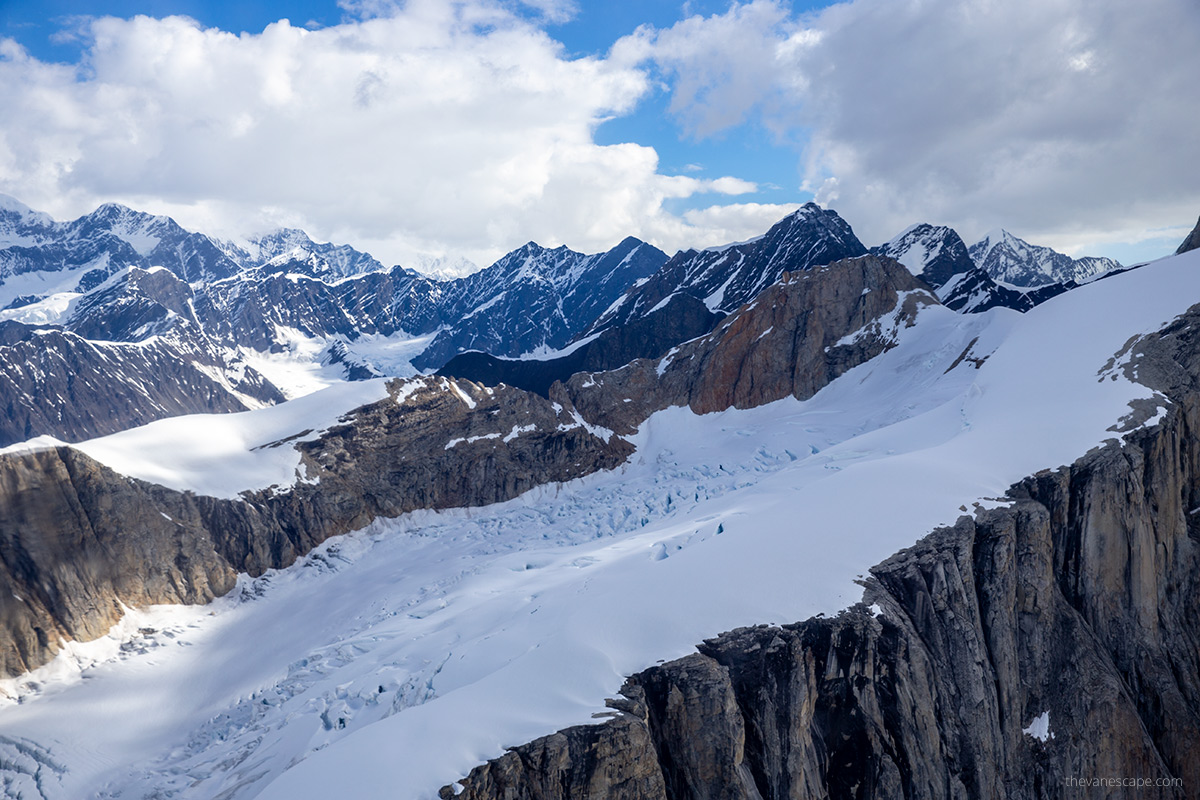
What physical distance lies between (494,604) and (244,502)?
4123 cm

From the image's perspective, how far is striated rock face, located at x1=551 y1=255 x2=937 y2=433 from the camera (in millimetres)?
95875

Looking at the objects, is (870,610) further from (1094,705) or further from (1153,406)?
(1153,406)

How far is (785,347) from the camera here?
3883 inches

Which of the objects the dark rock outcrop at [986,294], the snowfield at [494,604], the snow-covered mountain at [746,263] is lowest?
the snowfield at [494,604]

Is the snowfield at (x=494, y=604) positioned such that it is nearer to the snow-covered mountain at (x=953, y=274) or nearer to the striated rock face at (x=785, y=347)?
the striated rock face at (x=785, y=347)

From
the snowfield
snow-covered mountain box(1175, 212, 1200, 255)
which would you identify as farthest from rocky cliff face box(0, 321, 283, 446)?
snow-covered mountain box(1175, 212, 1200, 255)

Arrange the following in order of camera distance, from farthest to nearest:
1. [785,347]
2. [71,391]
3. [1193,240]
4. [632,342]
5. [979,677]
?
[71,391], [632,342], [785,347], [1193,240], [979,677]

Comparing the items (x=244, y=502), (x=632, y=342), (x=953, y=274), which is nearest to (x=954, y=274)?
(x=953, y=274)

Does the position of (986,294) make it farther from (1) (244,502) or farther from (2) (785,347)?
(1) (244,502)

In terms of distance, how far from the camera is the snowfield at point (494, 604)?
75.0 ft

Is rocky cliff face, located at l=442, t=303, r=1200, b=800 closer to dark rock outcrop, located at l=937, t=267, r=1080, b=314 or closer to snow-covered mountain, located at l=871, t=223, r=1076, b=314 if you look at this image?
snow-covered mountain, located at l=871, t=223, r=1076, b=314

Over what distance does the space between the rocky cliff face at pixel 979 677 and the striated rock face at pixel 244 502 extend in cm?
4900

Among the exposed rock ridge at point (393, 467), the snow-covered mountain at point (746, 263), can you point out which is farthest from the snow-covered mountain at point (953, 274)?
the exposed rock ridge at point (393, 467)

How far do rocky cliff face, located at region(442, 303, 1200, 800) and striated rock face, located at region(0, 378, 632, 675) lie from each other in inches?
1929
